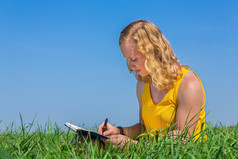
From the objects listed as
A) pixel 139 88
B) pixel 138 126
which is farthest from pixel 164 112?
pixel 139 88

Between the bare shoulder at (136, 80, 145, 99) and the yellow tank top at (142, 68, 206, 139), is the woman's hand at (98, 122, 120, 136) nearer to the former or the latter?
the yellow tank top at (142, 68, 206, 139)

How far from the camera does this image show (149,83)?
12.8 feet

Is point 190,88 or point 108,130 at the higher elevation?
point 190,88

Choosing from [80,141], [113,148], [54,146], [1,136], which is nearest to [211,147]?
[113,148]

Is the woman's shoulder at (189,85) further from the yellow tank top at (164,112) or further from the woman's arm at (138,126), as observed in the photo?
the woman's arm at (138,126)

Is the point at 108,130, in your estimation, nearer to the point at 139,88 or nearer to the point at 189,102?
the point at 139,88

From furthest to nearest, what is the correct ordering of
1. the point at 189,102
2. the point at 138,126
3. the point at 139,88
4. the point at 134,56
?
the point at 139,88
the point at 138,126
the point at 134,56
the point at 189,102

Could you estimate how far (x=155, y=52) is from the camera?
347 cm

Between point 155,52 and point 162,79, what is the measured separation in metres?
0.36

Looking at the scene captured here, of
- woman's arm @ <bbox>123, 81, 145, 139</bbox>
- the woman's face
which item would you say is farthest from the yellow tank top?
the woman's face

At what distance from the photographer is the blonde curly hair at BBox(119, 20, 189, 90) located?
3.36 metres

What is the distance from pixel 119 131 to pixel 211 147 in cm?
160

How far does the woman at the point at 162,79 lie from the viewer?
3197 millimetres

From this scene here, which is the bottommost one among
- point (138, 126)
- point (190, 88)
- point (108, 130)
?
point (108, 130)
